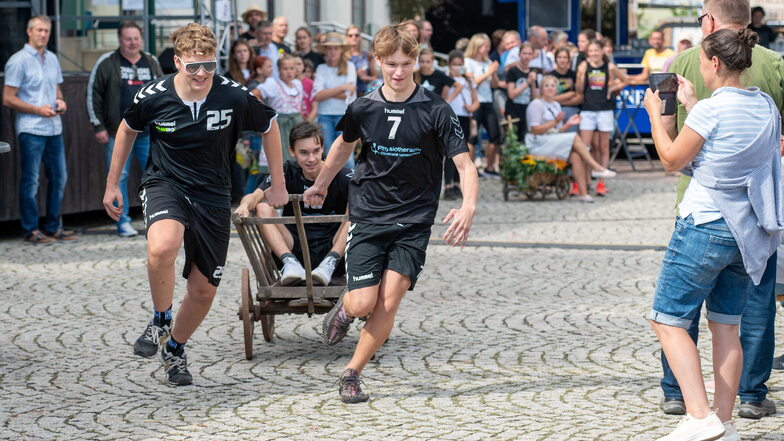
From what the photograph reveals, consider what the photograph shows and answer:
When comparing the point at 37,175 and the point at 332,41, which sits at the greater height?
the point at 332,41

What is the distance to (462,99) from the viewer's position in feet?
53.7

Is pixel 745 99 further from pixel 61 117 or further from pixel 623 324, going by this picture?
pixel 61 117

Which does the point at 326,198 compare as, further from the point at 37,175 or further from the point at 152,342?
the point at 37,175

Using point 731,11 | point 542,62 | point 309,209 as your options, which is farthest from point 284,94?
point 731,11

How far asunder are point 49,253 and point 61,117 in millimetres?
2168

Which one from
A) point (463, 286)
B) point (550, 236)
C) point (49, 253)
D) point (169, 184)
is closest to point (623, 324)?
point (463, 286)

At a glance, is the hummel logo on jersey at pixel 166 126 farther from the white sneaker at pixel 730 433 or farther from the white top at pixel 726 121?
the white sneaker at pixel 730 433

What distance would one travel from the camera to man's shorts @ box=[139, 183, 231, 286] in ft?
20.4

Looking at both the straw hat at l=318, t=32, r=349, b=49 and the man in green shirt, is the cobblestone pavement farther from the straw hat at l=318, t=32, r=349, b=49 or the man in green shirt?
the straw hat at l=318, t=32, r=349, b=49

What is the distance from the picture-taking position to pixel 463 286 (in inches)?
373

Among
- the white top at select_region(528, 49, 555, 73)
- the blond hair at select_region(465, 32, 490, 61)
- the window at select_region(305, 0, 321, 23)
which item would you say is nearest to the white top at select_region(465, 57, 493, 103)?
the blond hair at select_region(465, 32, 490, 61)

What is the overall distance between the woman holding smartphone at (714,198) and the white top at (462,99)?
1109 cm

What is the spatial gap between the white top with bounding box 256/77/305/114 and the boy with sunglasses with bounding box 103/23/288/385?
7431 millimetres

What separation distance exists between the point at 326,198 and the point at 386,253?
1449 millimetres
